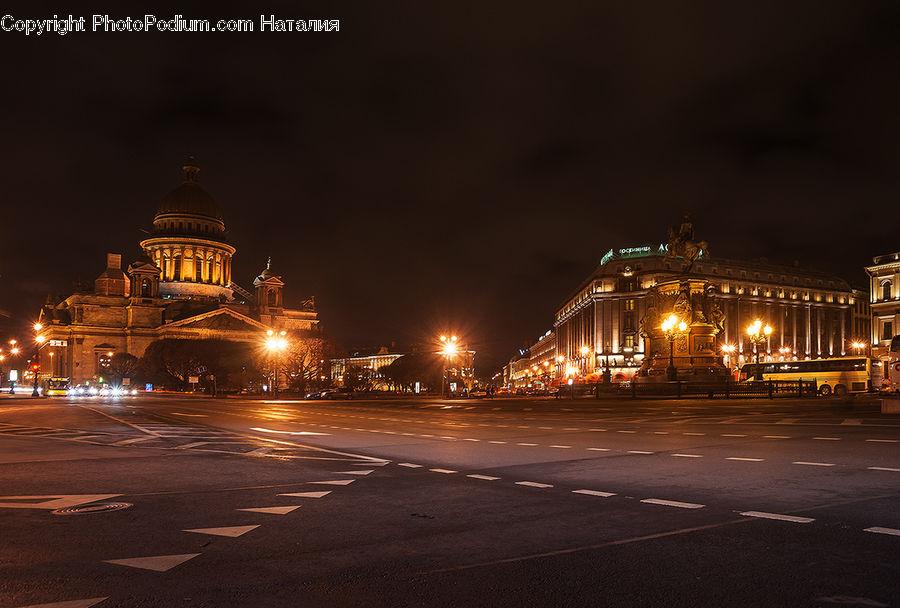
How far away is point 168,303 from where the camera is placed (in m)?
141

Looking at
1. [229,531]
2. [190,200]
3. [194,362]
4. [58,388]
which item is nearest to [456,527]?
[229,531]

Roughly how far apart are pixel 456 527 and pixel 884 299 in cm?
10832

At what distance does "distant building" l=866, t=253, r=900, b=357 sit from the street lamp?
5708 cm

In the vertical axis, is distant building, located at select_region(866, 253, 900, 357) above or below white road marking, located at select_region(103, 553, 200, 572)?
above

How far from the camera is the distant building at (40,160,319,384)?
133m

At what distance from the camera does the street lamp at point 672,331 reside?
49375mm

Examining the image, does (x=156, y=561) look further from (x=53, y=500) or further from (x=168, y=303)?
(x=168, y=303)

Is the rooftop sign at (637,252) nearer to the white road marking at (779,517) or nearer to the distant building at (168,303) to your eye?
the distant building at (168,303)

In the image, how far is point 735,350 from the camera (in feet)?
423

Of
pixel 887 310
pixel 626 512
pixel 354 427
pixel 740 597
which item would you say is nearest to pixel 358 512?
pixel 626 512

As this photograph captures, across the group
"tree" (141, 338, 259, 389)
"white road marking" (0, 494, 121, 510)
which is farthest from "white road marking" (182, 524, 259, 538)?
"tree" (141, 338, 259, 389)

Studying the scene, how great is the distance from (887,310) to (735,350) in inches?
1370

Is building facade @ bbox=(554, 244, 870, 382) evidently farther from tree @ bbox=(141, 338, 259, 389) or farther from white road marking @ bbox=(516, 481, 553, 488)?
white road marking @ bbox=(516, 481, 553, 488)

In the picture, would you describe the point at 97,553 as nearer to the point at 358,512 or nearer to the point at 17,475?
the point at 358,512
